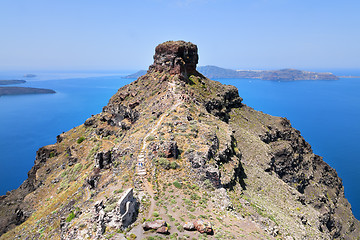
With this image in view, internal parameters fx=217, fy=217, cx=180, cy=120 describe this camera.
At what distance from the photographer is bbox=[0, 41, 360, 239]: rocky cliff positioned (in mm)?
22609

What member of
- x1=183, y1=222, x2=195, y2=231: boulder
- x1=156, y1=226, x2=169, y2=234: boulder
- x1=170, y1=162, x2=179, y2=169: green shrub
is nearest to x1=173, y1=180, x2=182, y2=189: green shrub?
x1=170, y1=162, x2=179, y2=169: green shrub

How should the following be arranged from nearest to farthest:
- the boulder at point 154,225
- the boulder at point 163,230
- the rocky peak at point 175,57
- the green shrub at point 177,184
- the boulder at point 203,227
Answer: the boulder at point 163,230, the boulder at point 154,225, the boulder at point 203,227, the green shrub at point 177,184, the rocky peak at point 175,57

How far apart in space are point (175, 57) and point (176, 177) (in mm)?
44445

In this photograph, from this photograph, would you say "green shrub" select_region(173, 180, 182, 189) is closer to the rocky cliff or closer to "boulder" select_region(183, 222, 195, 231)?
the rocky cliff

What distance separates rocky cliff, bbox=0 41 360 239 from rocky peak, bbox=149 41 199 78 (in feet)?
1.11

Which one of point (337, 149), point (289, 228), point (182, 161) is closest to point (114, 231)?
point (182, 161)

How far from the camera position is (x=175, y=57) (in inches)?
2552

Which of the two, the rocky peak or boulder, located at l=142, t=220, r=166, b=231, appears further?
the rocky peak

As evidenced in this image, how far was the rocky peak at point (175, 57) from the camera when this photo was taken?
6431 centimetres

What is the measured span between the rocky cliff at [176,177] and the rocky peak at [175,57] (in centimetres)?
34

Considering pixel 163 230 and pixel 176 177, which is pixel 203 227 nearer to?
pixel 163 230

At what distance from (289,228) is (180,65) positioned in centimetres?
4837

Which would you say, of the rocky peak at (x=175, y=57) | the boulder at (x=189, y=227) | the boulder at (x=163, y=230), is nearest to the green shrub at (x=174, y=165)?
the boulder at (x=189, y=227)

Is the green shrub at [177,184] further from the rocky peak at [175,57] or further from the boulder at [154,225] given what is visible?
the rocky peak at [175,57]
